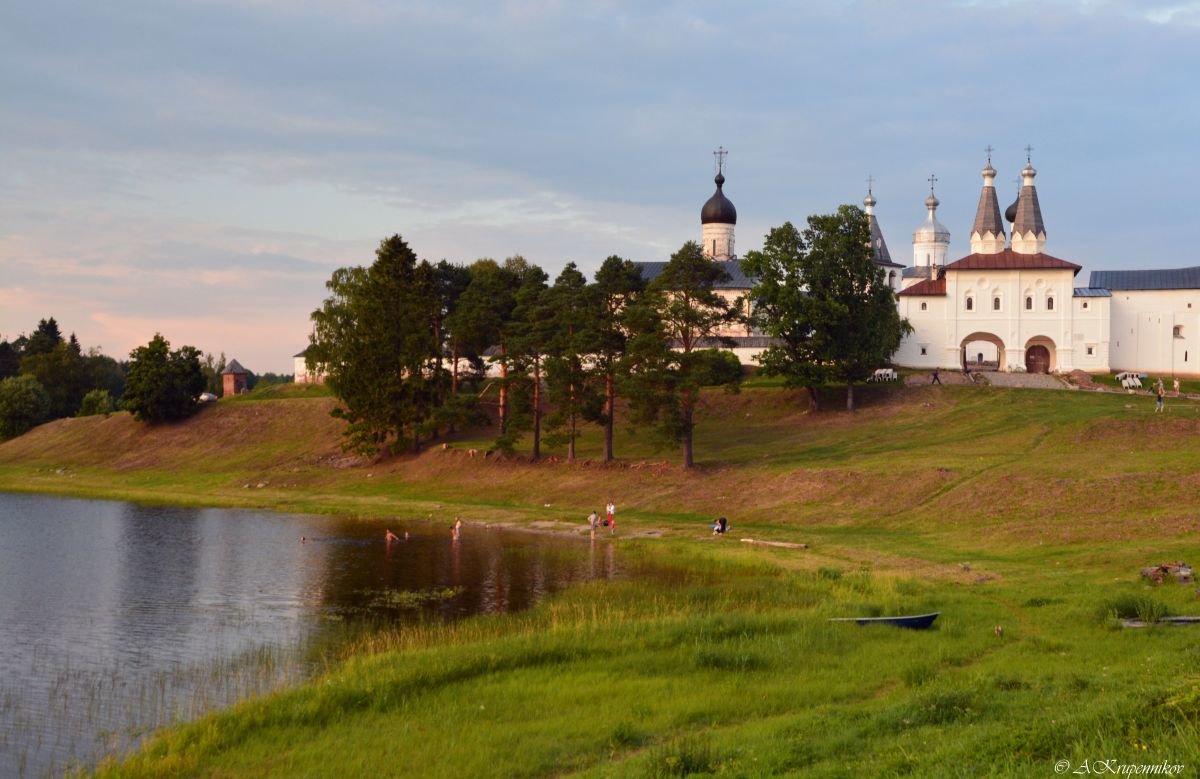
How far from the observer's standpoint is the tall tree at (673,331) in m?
60.4

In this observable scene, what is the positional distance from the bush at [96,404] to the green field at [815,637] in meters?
55.9

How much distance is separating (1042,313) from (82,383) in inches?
4147

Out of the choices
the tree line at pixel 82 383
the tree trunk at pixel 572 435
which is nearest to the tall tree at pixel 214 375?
the tree line at pixel 82 383

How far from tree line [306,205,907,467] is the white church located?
5.40 metres

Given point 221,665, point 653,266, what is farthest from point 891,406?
point 221,665

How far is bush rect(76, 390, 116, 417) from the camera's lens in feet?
383

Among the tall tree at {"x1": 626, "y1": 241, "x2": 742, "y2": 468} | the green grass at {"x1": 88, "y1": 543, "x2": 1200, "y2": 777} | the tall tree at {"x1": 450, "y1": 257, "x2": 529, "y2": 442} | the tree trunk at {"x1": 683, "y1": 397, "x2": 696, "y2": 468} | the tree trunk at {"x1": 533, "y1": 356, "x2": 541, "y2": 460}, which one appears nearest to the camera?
the green grass at {"x1": 88, "y1": 543, "x2": 1200, "y2": 777}

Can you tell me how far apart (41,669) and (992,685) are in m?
19.9

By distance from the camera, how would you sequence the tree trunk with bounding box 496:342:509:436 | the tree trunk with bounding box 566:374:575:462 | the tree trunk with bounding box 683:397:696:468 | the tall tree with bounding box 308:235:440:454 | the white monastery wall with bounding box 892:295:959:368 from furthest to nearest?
the white monastery wall with bounding box 892:295:959:368 → the tall tree with bounding box 308:235:440:454 → the tree trunk with bounding box 496:342:509:436 → the tree trunk with bounding box 566:374:575:462 → the tree trunk with bounding box 683:397:696:468

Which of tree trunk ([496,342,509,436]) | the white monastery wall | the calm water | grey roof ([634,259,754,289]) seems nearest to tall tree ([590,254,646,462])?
tree trunk ([496,342,509,436])

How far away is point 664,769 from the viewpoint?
47.4 feet

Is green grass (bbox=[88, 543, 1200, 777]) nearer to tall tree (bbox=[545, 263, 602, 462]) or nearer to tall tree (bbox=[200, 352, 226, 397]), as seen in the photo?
tall tree (bbox=[545, 263, 602, 462])

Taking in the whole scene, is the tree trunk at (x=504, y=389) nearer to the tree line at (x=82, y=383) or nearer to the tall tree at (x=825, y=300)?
the tall tree at (x=825, y=300)

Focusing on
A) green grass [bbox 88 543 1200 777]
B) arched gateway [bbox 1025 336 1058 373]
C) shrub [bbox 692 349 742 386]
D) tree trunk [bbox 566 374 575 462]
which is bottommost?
green grass [bbox 88 543 1200 777]
